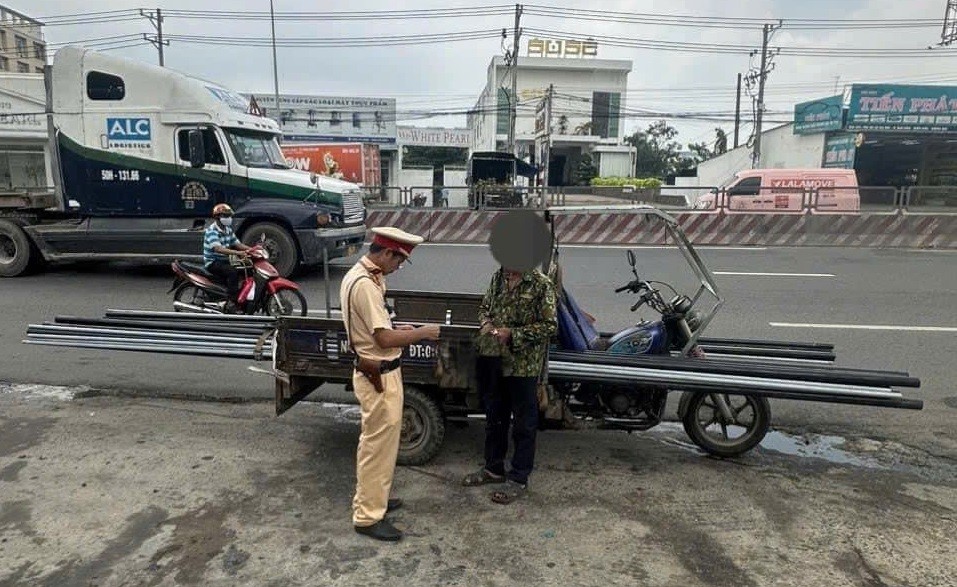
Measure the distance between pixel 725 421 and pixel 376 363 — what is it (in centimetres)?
239

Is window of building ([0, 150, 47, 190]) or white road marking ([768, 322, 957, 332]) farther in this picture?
window of building ([0, 150, 47, 190])

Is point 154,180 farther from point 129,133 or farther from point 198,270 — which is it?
point 198,270

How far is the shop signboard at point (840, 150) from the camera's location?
101 feet

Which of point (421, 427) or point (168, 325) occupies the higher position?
point (168, 325)

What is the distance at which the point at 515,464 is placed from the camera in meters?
3.52

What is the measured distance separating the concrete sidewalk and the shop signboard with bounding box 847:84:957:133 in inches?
1247

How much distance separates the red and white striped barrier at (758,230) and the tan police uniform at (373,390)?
1226 centimetres

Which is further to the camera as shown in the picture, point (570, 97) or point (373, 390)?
point (570, 97)

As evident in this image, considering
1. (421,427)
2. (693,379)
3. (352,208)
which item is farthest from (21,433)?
(352,208)

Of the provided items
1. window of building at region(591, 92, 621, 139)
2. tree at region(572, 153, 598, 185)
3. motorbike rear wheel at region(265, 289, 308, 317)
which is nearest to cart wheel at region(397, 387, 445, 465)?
motorbike rear wheel at region(265, 289, 308, 317)

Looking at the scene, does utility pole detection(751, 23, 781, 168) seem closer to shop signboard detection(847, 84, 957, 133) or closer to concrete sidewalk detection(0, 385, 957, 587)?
shop signboard detection(847, 84, 957, 133)

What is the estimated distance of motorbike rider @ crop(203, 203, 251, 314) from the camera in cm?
726

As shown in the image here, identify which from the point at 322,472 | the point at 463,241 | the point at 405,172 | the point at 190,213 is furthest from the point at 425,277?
the point at 405,172

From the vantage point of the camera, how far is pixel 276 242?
396 inches
